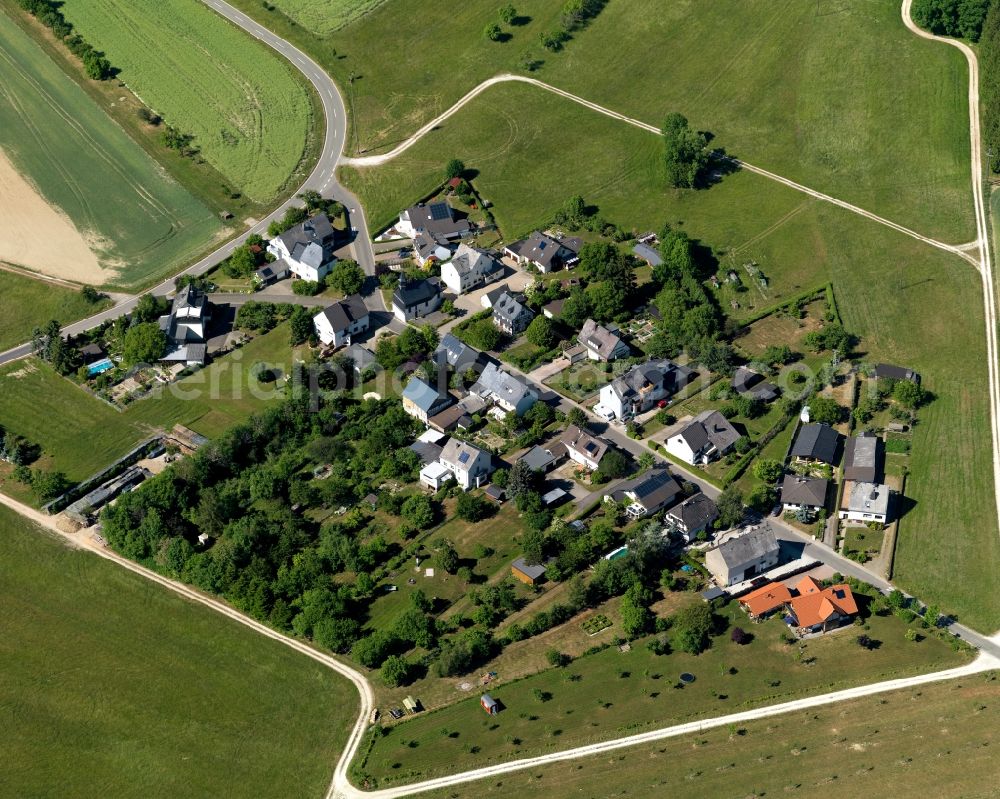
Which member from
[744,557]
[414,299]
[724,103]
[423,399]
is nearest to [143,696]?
[423,399]

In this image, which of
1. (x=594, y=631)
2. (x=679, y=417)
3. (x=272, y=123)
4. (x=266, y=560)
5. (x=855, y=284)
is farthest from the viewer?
(x=272, y=123)

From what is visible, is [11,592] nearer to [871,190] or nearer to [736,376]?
[736,376]

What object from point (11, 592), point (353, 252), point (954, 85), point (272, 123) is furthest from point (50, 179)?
point (954, 85)

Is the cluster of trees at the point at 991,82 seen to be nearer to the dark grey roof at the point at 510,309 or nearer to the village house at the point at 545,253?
the village house at the point at 545,253

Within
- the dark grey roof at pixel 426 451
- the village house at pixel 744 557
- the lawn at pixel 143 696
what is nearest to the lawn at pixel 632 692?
the village house at pixel 744 557

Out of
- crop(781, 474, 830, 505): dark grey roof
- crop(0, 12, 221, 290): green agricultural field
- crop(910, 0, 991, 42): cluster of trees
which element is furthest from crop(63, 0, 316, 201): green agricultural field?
crop(910, 0, 991, 42): cluster of trees

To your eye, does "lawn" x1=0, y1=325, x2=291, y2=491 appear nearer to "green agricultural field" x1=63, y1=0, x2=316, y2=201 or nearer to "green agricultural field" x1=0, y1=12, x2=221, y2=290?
"green agricultural field" x1=0, y1=12, x2=221, y2=290

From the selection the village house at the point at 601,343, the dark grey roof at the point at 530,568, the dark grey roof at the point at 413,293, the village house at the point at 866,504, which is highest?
the dark grey roof at the point at 413,293
